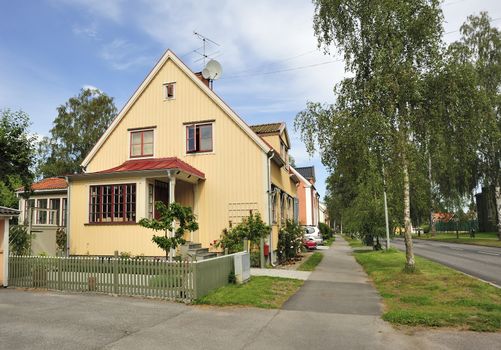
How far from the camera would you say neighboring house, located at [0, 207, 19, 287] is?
478 inches

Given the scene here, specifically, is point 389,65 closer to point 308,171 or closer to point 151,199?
point 151,199

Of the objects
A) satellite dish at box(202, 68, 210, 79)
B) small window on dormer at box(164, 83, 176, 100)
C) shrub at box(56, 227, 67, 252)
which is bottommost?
shrub at box(56, 227, 67, 252)

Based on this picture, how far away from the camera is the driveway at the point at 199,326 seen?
6516 mm

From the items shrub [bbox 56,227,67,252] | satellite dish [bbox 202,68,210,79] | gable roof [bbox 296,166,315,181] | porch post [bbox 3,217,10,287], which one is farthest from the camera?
gable roof [bbox 296,166,315,181]

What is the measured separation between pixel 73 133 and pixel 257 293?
3415 centimetres

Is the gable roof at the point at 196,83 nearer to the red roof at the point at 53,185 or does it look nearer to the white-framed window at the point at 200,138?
the white-framed window at the point at 200,138

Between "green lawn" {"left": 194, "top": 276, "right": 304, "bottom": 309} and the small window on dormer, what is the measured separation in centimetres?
1017

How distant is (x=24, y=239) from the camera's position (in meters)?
14.9

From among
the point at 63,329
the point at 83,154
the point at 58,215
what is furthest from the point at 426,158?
the point at 83,154

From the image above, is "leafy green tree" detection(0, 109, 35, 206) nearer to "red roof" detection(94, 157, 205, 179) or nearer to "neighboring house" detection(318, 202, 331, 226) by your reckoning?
"red roof" detection(94, 157, 205, 179)

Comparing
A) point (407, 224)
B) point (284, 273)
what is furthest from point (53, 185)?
point (407, 224)

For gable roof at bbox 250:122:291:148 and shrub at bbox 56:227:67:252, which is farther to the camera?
gable roof at bbox 250:122:291:148

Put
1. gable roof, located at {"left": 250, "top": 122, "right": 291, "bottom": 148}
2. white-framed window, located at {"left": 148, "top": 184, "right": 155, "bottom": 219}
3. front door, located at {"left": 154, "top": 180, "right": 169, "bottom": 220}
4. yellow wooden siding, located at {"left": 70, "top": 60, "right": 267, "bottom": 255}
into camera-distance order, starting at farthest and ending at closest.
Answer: gable roof, located at {"left": 250, "top": 122, "right": 291, "bottom": 148} → front door, located at {"left": 154, "top": 180, "right": 169, "bottom": 220} → yellow wooden siding, located at {"left": 70, "top": 60, "right": 267, "bottom": 255} → white-framed window, located at {"left": 148, "top": 184, "right": 155, "bottom": 219}

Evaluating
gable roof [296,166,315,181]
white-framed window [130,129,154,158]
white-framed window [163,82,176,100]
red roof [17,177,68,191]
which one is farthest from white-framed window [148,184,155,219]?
gable roof [296,166,315,181]
